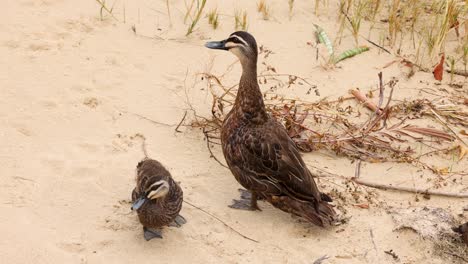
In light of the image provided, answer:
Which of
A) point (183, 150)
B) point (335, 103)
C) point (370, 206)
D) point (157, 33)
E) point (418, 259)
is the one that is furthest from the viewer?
point (157, 33)

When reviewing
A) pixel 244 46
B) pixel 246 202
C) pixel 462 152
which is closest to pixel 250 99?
pixel 244 46

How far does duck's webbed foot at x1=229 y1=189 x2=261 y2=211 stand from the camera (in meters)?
5.94

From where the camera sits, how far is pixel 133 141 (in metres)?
6.40

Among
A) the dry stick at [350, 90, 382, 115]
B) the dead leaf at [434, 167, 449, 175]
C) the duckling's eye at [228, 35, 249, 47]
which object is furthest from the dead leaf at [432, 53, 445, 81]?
the duckling's eye at [228, 35, 249, 47]

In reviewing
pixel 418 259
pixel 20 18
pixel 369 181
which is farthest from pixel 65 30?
pixel 418 259

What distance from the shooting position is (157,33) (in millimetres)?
7910

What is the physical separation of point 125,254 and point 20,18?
355 cm

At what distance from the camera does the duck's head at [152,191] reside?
17.0 ft

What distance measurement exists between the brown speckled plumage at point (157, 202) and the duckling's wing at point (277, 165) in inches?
27.7

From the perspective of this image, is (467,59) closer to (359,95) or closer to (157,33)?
(359,95)

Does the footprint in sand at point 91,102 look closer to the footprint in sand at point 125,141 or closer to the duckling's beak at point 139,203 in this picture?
the footprint in sand at point 125,141

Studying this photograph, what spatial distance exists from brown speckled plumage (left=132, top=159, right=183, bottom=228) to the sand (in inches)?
8.2

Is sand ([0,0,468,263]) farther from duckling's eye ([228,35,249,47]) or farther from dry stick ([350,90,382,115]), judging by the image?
duckling's eye ([228,35,249,47])

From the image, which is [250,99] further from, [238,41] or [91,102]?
[91,102]
